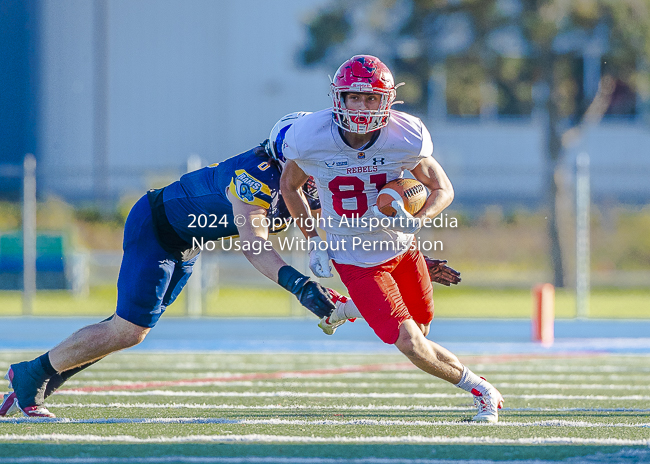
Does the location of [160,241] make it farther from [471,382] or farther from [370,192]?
[471,382]

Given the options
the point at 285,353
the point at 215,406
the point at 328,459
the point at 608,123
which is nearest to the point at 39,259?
the point at 285,353

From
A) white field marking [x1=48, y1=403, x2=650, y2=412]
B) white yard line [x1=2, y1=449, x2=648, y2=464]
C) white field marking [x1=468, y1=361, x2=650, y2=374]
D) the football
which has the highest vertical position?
the football

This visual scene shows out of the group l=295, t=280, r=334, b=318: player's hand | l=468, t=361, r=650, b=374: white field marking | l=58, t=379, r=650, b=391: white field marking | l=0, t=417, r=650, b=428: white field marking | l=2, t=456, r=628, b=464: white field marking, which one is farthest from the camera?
l=468, t=361, r=650, b=374: white field marking

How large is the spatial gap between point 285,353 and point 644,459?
516 centimetres

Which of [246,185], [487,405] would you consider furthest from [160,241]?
Answer: [487,405]

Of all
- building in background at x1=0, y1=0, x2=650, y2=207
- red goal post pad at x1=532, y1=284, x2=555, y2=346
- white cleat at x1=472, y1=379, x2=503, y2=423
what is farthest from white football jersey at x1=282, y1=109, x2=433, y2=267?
building in background at x1=0, y1=0, x2=650, y2=207

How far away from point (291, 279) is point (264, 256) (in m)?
0.24

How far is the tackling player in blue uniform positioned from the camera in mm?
4738

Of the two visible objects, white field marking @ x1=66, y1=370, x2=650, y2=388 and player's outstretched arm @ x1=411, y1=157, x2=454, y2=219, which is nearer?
player's outstretched arm @ x1=411, y1=157, x2=454, y2=219

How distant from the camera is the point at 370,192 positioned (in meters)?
4.80

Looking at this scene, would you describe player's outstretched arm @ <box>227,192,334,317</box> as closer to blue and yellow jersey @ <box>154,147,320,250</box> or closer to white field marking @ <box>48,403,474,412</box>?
blue and yellow jersey @ <box>154,147,320,250</box>

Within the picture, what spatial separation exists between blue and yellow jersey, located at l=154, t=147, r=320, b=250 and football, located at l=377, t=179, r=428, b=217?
1.89ft

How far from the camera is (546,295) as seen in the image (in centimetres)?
920

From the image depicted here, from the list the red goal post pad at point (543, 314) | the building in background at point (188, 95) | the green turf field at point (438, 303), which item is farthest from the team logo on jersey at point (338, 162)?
the building in background at point (188, 95)
